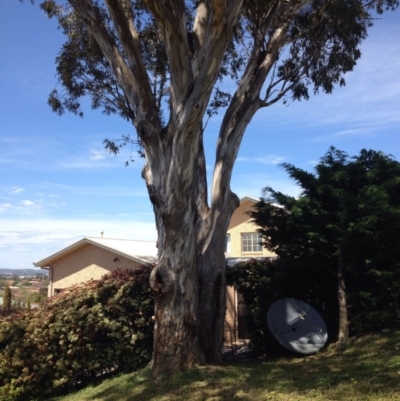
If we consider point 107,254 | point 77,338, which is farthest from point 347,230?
point 107,254

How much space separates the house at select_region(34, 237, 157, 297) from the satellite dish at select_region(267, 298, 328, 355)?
9.32 m

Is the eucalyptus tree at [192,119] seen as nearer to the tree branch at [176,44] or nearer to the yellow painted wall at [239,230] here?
the tree branch at [176,44]

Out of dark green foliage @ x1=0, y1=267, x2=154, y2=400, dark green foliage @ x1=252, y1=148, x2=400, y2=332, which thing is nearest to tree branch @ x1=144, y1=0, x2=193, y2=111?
dark green foliage @ x1=252, y1=148, x2=400, y2=332

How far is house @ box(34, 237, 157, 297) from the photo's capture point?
72.2 feet

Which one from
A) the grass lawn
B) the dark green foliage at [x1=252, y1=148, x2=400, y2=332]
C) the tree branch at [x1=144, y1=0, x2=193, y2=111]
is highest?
the tree branch at [x1=144, y1=0, x2=193, y2=111]

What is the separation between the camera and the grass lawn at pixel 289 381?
25.3ft

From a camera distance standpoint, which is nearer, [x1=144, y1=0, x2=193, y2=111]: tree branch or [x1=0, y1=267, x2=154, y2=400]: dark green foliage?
[x1=144, y1=0, x2=193, y2=111]: tree branch

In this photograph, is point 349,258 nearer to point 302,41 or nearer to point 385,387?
point 385,387

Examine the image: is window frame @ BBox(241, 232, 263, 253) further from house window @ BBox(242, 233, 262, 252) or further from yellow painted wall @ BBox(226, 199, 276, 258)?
yellow painted wall @ BBox(226, 199, 276, 258)

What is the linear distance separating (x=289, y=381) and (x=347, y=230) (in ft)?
12.5

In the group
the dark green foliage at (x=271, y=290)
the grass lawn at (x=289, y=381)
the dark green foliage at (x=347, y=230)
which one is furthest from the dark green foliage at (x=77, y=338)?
the dark green foliage at (x=347, y=230)

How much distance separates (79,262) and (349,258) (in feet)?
49.3

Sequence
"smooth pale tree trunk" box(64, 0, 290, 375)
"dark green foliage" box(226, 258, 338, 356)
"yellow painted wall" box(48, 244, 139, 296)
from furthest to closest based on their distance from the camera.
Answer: "yellow painted wall" box(48, 244, 139, 296)
"dark green foliage" box(226, 258, 338, 356)
"smooth pale tree trunk" box(64, 0, 290, 375)

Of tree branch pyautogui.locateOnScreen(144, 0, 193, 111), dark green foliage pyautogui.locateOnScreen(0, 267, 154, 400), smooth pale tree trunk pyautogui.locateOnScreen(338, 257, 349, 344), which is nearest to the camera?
tree branch pyautogui.locateOnScreen(144, 0, 193, 111)
